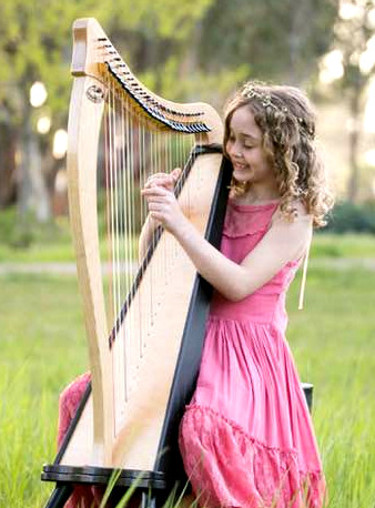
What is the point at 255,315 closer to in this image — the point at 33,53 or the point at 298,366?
the point at 298,366

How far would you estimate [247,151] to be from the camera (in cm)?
306

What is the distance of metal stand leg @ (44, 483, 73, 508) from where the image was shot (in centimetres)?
262

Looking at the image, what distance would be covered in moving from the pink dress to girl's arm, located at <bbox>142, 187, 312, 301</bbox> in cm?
8

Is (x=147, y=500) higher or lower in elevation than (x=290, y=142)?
lower

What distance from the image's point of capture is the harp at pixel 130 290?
233 centimetres

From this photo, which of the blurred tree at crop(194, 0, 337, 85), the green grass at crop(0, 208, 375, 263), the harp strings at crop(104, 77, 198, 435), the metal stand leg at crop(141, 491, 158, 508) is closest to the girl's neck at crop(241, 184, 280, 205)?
the harp strings at crop(104, 77, 198, 435)

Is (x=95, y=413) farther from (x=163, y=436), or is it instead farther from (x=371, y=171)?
(x=371, y=171)

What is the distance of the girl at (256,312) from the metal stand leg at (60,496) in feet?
0.82

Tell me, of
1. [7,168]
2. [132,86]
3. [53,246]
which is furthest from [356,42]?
[132,86]

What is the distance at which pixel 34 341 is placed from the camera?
762 cm

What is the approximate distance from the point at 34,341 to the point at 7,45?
9.18 meters

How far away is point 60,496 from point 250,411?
18.4 inches

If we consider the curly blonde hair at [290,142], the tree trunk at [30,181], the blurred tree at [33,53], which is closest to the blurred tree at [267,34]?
the tree trunk at [30,181]

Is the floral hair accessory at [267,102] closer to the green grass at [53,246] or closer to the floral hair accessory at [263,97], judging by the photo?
the floral hair accessory at [263,97]
